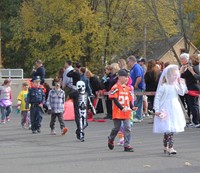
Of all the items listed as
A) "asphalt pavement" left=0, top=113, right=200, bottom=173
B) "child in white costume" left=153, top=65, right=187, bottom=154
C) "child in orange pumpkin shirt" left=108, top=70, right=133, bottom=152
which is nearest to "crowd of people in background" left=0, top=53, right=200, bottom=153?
"asphalt pavement" left=0, top=113, right=200, bottom=173

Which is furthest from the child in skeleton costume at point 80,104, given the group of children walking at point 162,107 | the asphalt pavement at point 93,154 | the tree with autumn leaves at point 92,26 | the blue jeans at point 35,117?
the tree with autumn leaves at point 92,26

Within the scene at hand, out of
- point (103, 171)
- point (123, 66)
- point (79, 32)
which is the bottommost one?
point (103, 171)

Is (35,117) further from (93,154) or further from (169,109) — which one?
(169,109)

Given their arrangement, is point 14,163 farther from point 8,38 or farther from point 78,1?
point 8,38

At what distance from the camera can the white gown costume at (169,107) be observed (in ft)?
38.5

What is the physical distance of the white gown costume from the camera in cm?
1173

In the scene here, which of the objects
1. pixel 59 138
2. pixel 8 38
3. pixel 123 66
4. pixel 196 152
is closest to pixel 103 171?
pixel 196 152

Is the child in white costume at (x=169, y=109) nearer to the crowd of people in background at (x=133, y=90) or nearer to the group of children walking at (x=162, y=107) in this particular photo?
the group of children walking at (x=162, y=107)

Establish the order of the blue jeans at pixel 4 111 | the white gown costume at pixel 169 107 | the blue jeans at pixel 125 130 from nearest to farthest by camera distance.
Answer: the white gown costume at pixel 169 107 → the blue jeans at pixel 125 130 → the blue jeans at pixel 4 111

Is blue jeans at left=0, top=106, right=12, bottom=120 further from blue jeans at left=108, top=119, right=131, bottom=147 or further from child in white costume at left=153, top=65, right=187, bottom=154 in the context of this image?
child in white costume at left=153, top=65, right=187, bottom=154

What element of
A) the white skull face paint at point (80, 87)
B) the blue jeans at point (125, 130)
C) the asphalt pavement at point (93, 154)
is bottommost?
the asphalt pavement at point (93, 154)

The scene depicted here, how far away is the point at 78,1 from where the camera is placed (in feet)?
114

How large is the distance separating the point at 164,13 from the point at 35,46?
10.7 m

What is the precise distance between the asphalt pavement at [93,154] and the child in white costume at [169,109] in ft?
1.52
